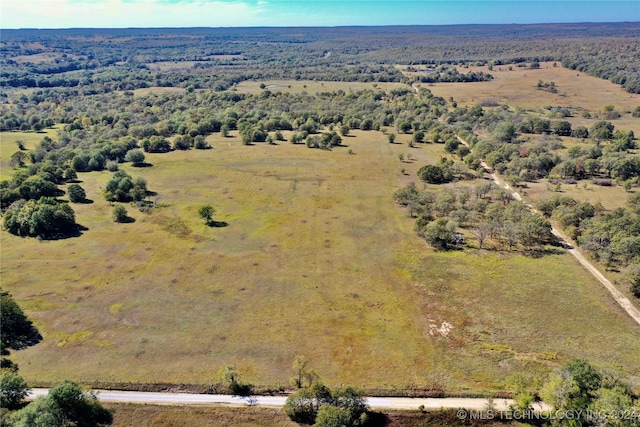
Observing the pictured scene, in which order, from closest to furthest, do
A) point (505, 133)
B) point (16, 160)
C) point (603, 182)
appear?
point (603, 182)
point (16, 160)
point (505, 133)

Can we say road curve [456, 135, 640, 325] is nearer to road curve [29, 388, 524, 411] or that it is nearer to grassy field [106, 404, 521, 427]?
road curve [29, 388, 524, 411]

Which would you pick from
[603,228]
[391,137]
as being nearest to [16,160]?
[391,137]

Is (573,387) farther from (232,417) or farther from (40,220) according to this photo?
(40,220)

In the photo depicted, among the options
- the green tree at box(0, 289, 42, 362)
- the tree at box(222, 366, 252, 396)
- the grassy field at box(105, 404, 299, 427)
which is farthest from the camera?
the green tree at box(0, 289, 42, 362)

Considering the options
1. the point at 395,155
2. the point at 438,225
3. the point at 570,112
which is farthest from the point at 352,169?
the point at 570,112

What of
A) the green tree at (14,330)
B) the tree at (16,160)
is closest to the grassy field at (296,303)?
the green tree at (14,330)

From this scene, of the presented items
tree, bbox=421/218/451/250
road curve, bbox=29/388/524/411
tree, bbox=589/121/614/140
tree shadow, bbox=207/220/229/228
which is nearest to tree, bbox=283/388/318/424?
road curve, bbox=29/388/524/411

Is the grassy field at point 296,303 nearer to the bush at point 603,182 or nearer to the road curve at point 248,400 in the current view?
the road curve at point 248,400
